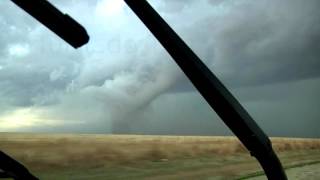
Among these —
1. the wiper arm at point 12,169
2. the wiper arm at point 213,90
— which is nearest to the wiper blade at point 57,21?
the wiper arm at point 213,90

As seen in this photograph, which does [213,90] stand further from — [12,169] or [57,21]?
[12,169]

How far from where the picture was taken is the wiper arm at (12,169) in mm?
3870

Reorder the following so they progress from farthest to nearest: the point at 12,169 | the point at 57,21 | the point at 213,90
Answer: the point at 12,169 < the point at 213,90 < the point at 57,21

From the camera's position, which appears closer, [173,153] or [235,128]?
[235,128]

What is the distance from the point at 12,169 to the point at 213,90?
2.00 m

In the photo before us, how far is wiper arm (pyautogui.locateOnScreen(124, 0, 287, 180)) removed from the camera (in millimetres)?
2912

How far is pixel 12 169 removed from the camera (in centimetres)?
390

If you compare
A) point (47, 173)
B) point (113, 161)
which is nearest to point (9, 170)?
point (47, 173)

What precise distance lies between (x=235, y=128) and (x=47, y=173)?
37739mm

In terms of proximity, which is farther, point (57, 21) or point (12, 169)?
point (12, 169)

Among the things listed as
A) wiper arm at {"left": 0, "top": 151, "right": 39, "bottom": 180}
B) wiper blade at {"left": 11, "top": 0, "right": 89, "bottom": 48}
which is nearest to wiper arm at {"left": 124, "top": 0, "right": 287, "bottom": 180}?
wiper blade at {"left": 11, "top": 0, "right": 89, "bottom": 48}

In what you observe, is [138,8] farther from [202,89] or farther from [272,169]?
[272,169]

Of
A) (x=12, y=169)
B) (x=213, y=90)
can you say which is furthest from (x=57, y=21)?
(x=12, y=169)

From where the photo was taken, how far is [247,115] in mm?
3107
